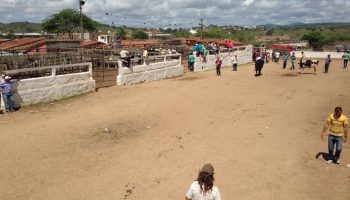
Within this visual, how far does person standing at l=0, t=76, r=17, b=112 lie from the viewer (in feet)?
39.7

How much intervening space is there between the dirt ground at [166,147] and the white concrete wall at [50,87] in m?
0.47

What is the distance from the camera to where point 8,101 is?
12.4 m

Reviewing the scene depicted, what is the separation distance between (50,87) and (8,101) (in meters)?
1.95

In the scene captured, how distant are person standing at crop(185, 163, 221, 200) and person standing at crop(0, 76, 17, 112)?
976 cm

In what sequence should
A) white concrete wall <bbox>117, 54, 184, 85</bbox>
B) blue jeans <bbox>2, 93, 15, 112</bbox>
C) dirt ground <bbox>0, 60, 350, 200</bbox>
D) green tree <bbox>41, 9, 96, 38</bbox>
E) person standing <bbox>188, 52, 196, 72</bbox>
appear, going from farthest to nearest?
1. green tree <bbox>41, 9, 96, 38</bbox>
2. person standing <bbox>188, 52, 196, 72</bbox>
3. white concrete wall <bbox>117, 54, 184, 85</bbox>
4. blue jeans <bbox>2, 93, 15, 112</bbox>
5. dirt ground <bbox>0, 60, 350, 200</bbox>

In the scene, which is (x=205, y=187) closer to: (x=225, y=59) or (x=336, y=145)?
(x=336, y=145)

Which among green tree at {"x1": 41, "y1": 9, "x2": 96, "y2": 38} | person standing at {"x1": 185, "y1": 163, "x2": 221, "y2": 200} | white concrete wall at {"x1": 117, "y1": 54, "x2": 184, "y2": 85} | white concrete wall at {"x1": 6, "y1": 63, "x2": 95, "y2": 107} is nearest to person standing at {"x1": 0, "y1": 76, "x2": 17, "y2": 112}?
white concrete wall at {"x1": 6, "y1": 63, "x2": 95, "y2": 107}

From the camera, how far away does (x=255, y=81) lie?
20.3m

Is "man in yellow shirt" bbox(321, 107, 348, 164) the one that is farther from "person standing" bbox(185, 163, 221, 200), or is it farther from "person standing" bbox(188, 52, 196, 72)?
"person standing" bbox(188, 52, 196, 72)

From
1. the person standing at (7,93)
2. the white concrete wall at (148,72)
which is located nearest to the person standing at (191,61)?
the white concrete wall at (148,72)

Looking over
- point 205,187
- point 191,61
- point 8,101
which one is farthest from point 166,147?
point 191,61

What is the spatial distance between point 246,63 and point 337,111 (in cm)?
2738

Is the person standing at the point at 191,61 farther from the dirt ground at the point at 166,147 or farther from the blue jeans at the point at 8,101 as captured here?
the blue jeans at the point at 8,101

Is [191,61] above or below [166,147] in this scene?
above
